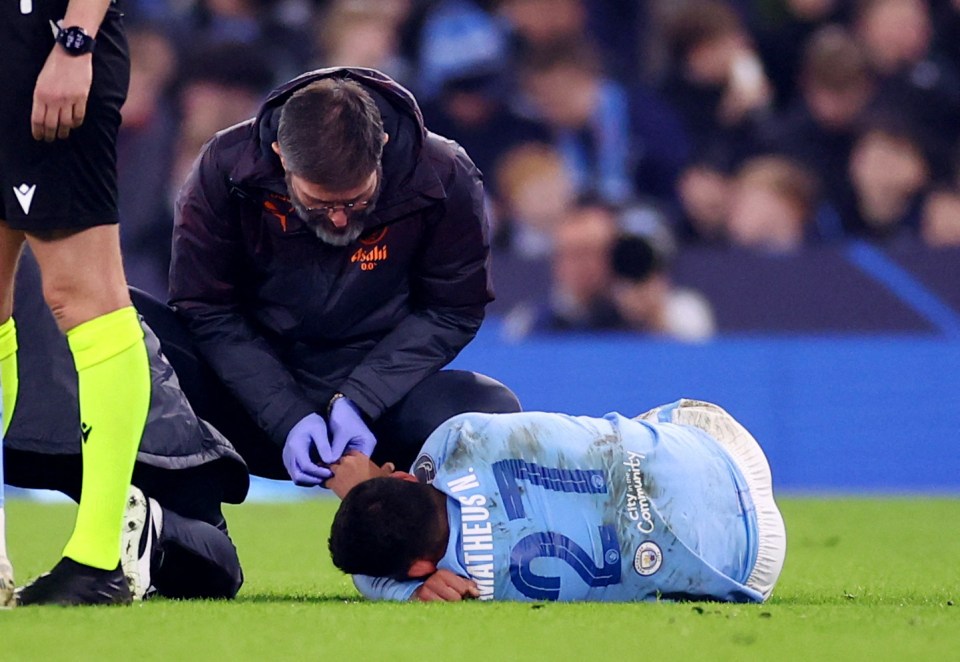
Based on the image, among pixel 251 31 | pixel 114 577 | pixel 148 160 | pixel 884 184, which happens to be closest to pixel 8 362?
pixel 114 577

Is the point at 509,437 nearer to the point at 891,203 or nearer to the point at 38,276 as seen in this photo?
the point at 38,276

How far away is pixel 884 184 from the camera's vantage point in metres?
8.80

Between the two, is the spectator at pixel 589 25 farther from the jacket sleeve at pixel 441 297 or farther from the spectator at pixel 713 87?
the jacket sleeve at pixel 441 297

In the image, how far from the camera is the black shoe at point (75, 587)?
3295 mm

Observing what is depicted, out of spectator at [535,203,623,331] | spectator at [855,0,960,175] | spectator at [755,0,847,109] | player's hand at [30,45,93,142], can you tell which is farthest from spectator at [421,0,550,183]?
player's hand at [30,45,93,142]

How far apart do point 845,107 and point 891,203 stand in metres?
0.59

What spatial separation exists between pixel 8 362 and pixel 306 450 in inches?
28.9

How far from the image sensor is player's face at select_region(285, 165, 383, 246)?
373cm

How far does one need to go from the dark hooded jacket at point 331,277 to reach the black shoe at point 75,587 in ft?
2.81

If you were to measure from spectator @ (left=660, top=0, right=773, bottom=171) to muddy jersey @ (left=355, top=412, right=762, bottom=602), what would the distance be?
5457 millimetres

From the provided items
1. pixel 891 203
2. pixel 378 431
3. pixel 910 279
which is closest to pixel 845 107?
pixel 891 203

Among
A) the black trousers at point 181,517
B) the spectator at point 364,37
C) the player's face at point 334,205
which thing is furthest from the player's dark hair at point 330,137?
the spectator at point 364,37

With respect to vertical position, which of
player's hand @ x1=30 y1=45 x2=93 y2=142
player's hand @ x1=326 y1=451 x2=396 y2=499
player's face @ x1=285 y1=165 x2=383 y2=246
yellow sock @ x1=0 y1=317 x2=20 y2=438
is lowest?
player's hand @ x1=326 y1=451 x2=396 y2=499

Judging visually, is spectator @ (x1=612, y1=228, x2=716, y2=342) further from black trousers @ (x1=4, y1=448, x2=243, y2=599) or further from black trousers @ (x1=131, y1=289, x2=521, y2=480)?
black trousers @ (x1=4, y1=448, x2=243, y2=599)
